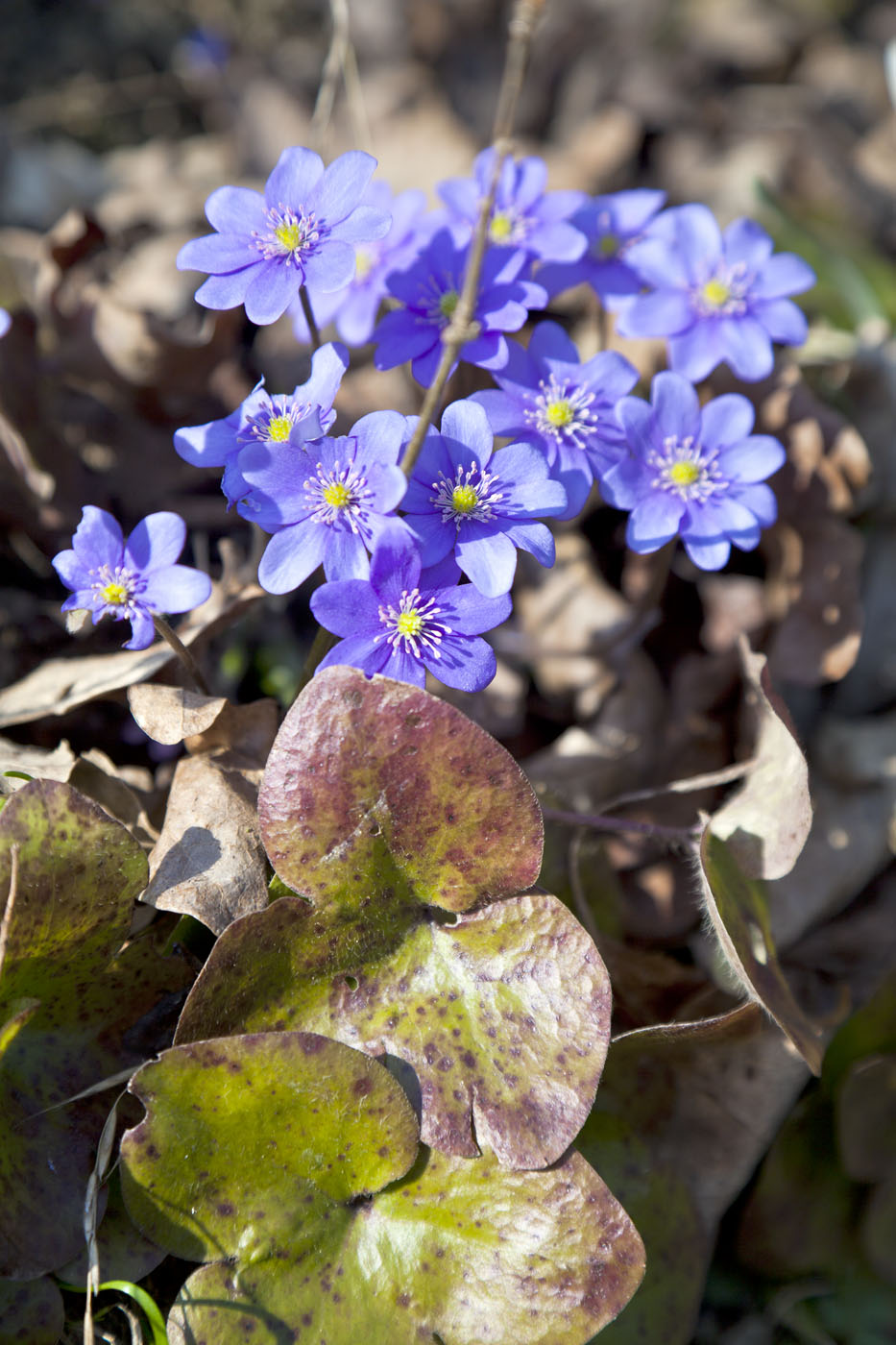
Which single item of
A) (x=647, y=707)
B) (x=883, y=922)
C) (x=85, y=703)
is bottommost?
(x=883, y=922)

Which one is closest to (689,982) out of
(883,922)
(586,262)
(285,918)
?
(883,922)

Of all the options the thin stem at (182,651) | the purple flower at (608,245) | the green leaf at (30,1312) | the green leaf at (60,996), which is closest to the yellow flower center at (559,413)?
the purple flower at (608,245)

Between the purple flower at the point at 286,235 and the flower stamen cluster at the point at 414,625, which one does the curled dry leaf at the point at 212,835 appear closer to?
the flower stamen cluster at the point at 414,625

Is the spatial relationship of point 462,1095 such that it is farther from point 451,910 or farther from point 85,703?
point 85,703

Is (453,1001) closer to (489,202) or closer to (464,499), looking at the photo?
(464,499)

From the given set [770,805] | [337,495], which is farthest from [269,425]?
[770,805]

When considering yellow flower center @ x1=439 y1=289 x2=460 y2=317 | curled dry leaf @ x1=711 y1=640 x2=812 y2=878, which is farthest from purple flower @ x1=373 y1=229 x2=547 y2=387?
curled dry leaf @ x1=711 y1=640 x2=812 y2=878

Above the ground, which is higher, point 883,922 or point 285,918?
point 285,918
